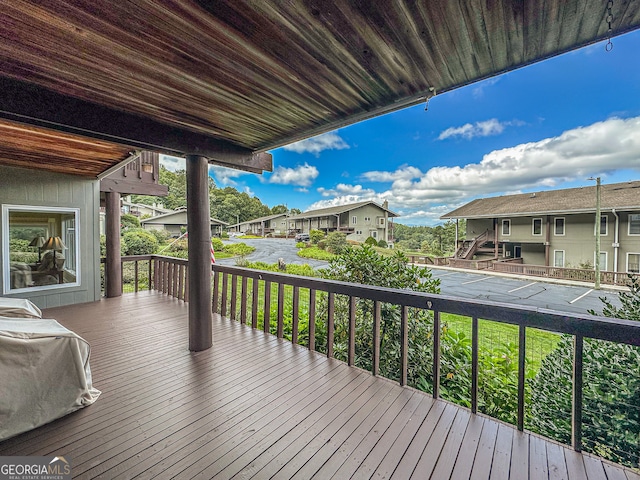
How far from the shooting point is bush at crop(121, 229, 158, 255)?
34.3 ft

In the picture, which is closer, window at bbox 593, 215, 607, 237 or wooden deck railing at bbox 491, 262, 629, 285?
wooden deck railing at bbox 491, 262, 629, 285

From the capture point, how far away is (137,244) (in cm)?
1072

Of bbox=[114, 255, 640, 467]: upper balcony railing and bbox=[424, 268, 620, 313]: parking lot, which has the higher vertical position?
bbox=[114, 255, 640, 467]: upper balcony railing

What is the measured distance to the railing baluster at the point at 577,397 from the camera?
1.61 meters

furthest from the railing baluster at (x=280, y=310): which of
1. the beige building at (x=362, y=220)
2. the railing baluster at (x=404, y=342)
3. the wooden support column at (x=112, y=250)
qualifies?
the beige building at (x=362, y=220)

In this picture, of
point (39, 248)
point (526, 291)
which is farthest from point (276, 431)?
point (526, 291)

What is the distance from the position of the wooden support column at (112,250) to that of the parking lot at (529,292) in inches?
283

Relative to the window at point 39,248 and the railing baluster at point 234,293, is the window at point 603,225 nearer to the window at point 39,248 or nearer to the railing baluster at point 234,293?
the railing baluster at point 234,293

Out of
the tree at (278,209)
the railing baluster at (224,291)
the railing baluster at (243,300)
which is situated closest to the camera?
the railing baluster at (243,300)

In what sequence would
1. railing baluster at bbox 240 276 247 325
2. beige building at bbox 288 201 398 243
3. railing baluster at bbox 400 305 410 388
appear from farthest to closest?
beige building at bbox 288 201 398 243, railing baluster at bbox 240 276 247 325, railing baluster at bbox 400 305 410 388

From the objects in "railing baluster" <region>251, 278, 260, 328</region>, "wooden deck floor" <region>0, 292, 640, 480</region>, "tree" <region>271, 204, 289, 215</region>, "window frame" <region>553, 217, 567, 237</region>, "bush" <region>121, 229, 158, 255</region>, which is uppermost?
"tree" <region>271, 204, 289, 215</region>

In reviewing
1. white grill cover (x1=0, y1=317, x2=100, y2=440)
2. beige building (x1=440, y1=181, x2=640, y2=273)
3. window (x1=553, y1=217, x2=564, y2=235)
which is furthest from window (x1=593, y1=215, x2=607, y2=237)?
white grill cover (x1=0, y1=317, x2=100, y2=440)

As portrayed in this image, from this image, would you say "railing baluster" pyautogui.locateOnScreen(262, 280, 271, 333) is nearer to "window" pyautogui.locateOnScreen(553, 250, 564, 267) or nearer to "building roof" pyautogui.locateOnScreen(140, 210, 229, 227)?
"window" pyautogui.locateOnScreen(553, 250, 564, 267)

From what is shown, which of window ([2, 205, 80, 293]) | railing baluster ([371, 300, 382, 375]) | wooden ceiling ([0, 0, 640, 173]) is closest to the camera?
wooden ceiling ([0, 0, 640, 173])
